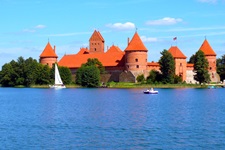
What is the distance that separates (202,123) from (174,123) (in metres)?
1.25

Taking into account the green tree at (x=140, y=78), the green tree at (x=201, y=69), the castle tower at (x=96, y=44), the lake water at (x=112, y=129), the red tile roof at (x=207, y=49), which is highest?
the castle tower at (x=96, y=44)

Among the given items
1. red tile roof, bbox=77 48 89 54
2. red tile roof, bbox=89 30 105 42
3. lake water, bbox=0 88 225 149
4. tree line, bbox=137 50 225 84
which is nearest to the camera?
lake water, bbox=0 88 225 149

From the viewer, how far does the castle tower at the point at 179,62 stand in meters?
69.4

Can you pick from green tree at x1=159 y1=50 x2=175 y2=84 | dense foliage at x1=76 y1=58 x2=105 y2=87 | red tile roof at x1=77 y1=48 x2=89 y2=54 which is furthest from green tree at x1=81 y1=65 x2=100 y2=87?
red tile roof at x1=77 y1=48 x2=89 y2=54

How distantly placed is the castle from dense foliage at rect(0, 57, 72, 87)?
633cm

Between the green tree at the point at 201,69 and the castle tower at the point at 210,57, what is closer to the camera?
the green tree at the point at 201,69

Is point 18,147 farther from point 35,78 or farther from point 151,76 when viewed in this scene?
point 35,78

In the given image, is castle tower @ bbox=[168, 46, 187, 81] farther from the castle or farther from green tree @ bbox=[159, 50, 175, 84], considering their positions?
green tree @ bbox=[159, 50, 175, 84]

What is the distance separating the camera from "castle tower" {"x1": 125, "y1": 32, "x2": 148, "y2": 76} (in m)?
69.4

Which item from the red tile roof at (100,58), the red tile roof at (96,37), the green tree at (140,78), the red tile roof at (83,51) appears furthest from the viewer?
the red tile roof at (83,51)

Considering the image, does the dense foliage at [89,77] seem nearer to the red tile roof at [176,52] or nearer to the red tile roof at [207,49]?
the red tile roof at [176,52]

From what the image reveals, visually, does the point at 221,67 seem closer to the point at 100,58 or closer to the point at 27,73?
the point at 100,58

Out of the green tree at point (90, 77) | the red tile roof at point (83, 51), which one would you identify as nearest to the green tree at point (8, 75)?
the green tree at point (90, 77)

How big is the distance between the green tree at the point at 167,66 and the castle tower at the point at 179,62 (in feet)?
20.7
